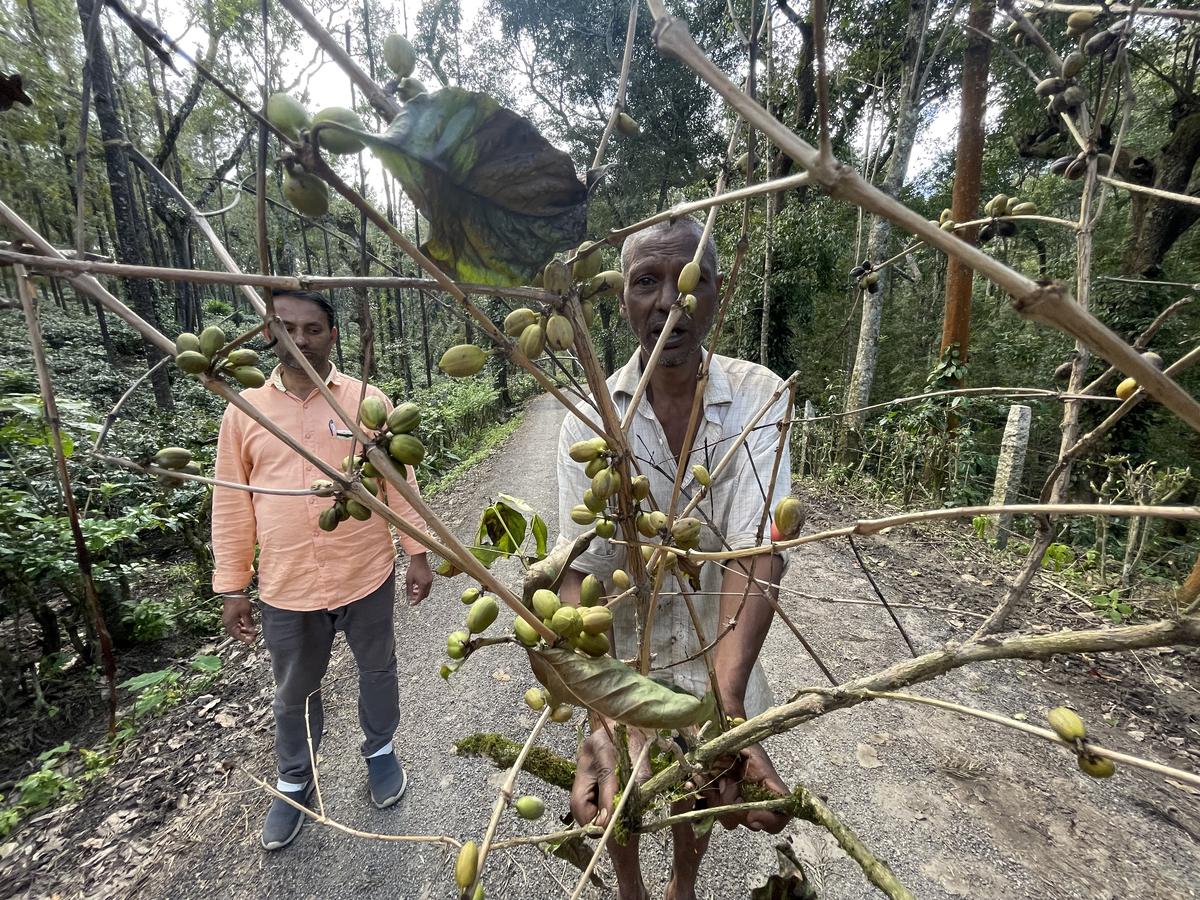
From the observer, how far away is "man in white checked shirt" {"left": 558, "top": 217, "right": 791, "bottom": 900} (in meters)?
1.36

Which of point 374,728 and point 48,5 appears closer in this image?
point 374,728

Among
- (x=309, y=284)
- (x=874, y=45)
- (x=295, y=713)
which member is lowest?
(x=295, y=713)

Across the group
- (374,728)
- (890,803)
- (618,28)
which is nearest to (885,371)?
(618,28)

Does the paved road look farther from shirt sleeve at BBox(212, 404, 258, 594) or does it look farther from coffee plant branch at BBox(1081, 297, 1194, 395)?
coffee plant branch at BBox(1081, 297, 1194, 395)

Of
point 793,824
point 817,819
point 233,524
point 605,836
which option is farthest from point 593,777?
point 233,524

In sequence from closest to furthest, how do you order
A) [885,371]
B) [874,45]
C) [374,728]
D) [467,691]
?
[374,728] → [467,691] → [874,45] → [885,371]

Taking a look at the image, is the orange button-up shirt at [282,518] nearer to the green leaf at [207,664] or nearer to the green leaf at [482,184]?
the green leaf at [207,664]

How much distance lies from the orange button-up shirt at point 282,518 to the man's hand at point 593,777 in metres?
1.53

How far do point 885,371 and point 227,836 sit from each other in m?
15.7

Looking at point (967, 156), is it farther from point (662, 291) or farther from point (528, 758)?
point (528, 758)

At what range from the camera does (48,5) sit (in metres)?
10.9

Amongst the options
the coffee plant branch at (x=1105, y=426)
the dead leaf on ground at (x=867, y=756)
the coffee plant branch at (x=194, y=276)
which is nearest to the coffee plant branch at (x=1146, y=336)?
the coffee plant branch at (x=1105, y=426)

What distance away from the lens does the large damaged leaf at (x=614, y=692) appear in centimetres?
54

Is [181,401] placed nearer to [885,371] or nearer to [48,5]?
[48,5]
